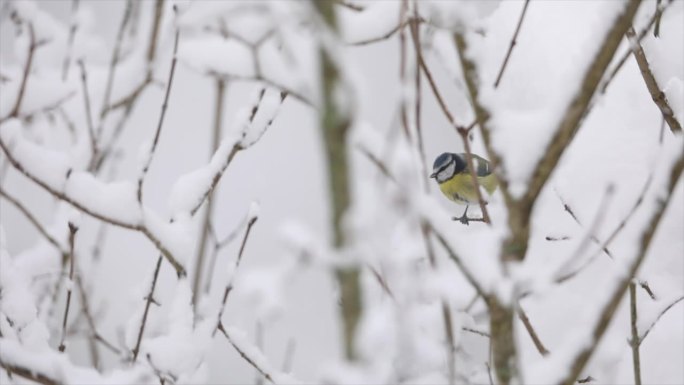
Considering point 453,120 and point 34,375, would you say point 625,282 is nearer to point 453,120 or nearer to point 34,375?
point 453,120

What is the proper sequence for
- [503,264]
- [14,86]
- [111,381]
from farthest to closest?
[14,86] < [111,381] < [503,264]

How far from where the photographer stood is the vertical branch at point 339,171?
43 cm

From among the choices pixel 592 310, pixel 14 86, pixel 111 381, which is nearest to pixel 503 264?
pixel 592 310

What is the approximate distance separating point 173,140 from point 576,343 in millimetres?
2152

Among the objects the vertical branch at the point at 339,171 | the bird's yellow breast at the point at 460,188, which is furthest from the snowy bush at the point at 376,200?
the bird's yellow breast at the point at 460,188

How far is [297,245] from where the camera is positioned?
21.1 inches

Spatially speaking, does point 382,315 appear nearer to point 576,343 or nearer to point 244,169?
point 576,343

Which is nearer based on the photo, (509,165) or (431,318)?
(509,165)

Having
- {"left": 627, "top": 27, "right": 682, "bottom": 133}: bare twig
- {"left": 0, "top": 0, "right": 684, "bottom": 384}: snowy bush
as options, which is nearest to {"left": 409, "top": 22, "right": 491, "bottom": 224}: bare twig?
{"left": 0, "top": 0, "right": 684, "bottom": 384}: snowy bush

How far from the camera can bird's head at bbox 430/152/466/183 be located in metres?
3.35

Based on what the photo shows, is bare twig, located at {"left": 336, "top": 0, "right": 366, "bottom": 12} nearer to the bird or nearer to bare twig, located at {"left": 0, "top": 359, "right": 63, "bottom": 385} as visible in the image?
bare twig, located at {"left": 0, "top": 359, "right": 63, "bottom": 385}

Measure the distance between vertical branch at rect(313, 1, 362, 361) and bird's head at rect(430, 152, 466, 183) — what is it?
9.61ft

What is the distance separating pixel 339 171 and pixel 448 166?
2992 mm

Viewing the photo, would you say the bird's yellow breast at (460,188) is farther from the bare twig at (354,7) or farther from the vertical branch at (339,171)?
the vertical branch at (339,171)
